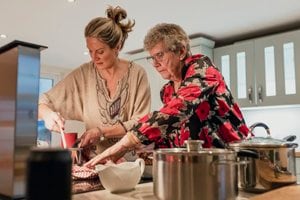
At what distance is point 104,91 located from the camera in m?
1.39

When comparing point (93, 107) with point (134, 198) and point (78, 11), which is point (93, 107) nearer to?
point (134, 198)

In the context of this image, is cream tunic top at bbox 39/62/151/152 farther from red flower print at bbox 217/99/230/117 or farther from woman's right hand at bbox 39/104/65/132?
red flower print at bbox 217/99/230/117

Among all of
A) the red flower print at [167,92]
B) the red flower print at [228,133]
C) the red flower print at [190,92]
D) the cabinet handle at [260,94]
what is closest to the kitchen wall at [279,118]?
the cabinet handle at [260,94]

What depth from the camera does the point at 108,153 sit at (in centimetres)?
106

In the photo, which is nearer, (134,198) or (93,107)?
(134,198)

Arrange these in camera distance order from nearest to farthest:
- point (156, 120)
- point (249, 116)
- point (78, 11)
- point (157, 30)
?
point (156, 120)
point (157, 30)
point (78, 11)
point (249, 116)

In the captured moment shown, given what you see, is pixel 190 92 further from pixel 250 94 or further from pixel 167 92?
pixel 250 94

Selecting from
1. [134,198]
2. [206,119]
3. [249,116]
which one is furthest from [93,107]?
[249,116]

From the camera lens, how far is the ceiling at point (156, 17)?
2717 mm

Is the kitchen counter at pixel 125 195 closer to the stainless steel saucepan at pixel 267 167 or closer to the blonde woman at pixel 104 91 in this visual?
the stainless steel saucepan at pixel 267 167

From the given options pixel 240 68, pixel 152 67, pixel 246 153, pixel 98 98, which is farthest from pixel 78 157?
pixel 152 67

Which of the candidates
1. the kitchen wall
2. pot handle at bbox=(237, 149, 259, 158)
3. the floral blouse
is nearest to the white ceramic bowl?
the floral blouse

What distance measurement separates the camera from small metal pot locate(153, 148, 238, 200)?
70 cm

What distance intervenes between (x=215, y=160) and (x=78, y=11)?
2.44 metres
